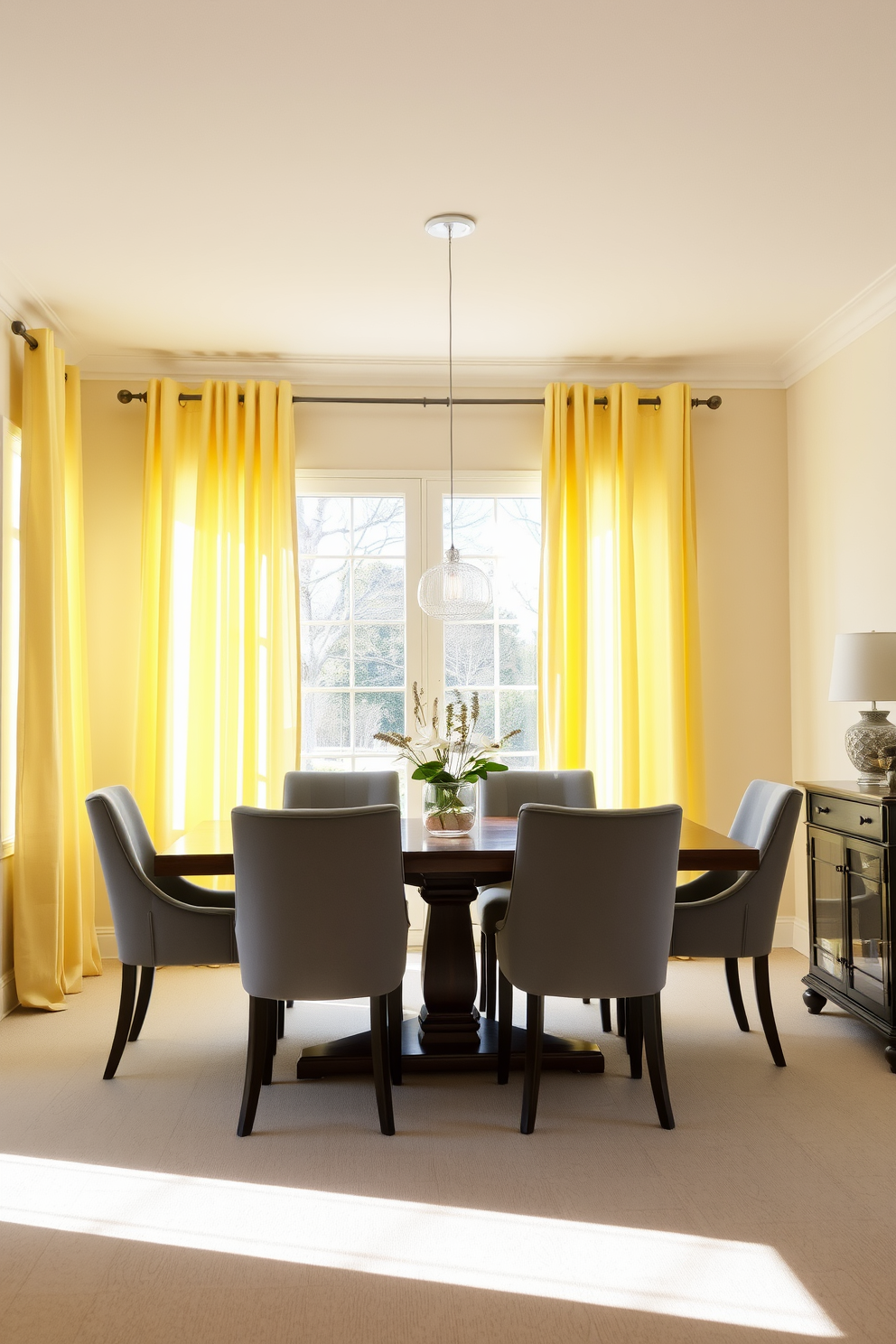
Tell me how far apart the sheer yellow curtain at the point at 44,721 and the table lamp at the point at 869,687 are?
121 inches

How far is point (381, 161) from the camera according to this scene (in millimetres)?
3172

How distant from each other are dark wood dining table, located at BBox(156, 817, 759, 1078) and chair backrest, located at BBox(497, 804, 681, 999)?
21 cm

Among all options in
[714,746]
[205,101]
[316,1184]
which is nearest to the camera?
[316,1184]

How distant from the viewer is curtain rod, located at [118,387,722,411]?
508cm

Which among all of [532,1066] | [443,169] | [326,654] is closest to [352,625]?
[326,654]

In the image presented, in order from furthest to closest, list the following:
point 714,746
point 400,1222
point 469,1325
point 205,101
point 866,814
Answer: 1. point 714,746
2. point 866,814
3. point 205,101
4. point 400,1222
5. point 469,1325

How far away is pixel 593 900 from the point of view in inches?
112

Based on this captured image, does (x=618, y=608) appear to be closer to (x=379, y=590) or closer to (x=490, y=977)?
(x=379, y=590)

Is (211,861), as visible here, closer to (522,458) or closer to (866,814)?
(866,814)

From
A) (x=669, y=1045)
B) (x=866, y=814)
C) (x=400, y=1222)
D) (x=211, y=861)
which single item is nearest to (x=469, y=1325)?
(x=400, y=1222)

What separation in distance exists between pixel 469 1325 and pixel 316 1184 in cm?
69

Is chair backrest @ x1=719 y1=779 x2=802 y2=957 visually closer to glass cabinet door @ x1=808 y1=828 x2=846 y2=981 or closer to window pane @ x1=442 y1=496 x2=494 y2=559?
glass cabinet door @ x1=808 y1=828 x2=846 y2=981

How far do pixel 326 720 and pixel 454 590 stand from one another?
145 centimetres

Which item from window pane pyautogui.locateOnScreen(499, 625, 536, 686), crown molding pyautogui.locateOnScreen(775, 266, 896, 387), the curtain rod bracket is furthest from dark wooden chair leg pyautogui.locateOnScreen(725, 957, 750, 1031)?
the curtain rod bracket
